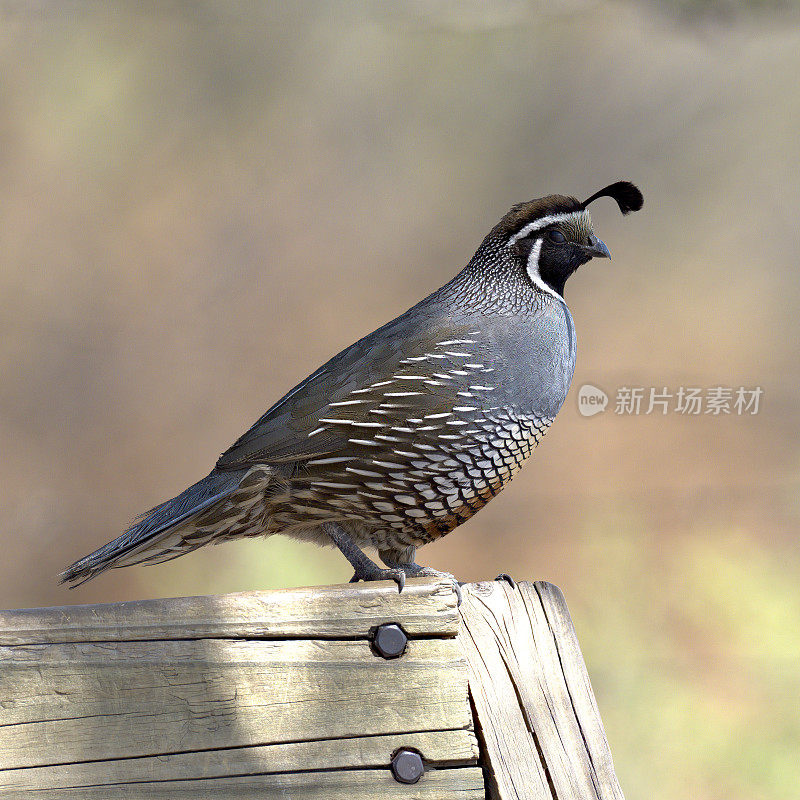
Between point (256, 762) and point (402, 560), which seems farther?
point (402, 560)

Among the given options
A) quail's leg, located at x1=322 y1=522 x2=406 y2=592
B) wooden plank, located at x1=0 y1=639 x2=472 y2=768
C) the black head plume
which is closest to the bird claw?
quail's leg, located at x1=322 y1=522 x2=406 y2=592

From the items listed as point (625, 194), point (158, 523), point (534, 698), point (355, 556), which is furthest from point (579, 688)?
point (625, 194)

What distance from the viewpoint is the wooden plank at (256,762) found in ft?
4.19

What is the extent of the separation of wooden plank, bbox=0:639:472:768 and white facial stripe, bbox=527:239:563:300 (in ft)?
3.97

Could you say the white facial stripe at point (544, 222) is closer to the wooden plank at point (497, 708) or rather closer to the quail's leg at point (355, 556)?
the quail's leg at point (355, 556)

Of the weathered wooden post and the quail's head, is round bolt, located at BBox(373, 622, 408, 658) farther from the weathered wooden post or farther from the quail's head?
the quail's head

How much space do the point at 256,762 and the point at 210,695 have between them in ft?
0.39

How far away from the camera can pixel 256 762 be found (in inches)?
52.8

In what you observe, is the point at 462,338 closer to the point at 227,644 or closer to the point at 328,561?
the point at 227,644

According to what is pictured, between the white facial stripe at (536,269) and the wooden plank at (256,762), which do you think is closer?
the wooden plank at (256,762)

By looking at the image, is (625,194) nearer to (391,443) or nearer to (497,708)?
(391,443)

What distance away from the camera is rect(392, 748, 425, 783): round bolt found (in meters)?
1.38

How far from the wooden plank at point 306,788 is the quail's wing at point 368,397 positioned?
2.93 feet

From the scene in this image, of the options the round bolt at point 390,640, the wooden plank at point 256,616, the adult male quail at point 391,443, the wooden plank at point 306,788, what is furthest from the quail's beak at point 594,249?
the wooden plank at point 306,788
